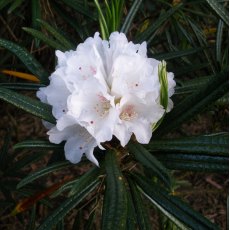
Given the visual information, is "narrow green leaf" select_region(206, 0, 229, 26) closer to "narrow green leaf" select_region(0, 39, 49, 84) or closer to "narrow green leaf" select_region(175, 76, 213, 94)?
"narrow green leaf" select_region(175, 76, 213, 94)

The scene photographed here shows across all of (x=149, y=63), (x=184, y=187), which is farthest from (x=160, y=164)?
(x=184, y=187)

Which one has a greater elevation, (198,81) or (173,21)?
(173,21)

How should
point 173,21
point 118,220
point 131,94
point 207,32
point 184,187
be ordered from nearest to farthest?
point 118,220 < point 131,94 < point 173,21 < point 207,32 < point 184,187

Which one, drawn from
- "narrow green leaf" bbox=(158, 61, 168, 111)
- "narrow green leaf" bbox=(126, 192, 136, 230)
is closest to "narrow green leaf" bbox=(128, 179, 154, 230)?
"narrow green leaf" bbox=(126, 192, 136, 230)

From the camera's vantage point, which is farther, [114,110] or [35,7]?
[35,7]

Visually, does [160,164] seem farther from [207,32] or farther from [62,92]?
[207,32]

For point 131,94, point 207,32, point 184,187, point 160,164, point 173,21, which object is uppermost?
point 207,32
